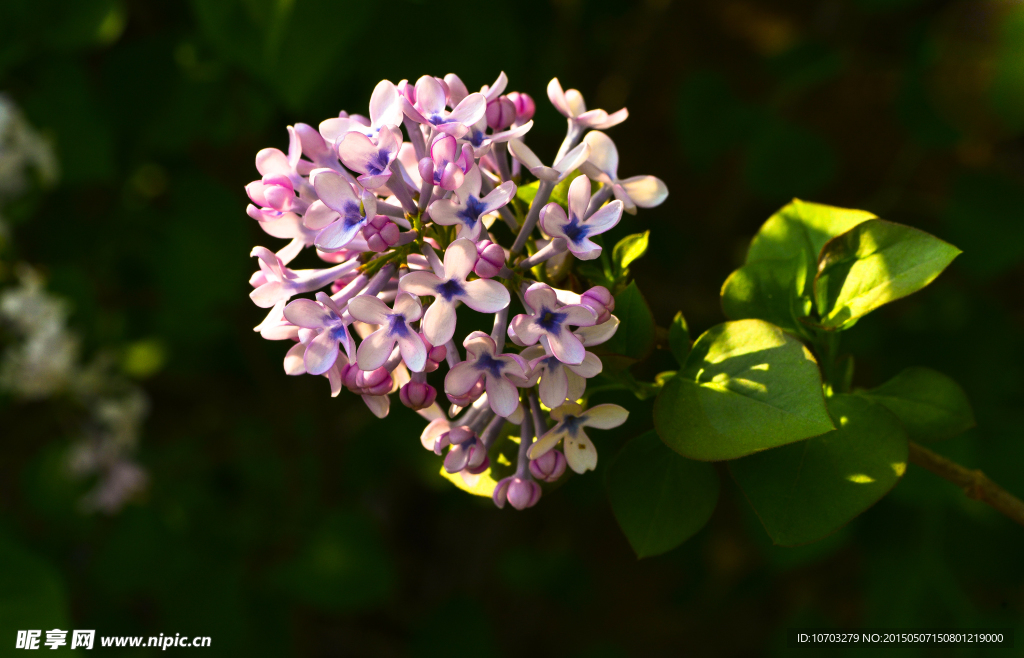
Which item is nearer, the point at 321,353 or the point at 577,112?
the point at 321,353

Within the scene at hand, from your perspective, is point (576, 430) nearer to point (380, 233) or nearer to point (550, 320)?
point (550, 320)

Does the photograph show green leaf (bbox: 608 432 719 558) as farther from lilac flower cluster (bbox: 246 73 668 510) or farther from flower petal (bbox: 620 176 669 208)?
flower petal (bbox: 620 176 669 208)

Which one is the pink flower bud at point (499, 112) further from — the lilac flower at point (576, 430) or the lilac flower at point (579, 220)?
the lilac flower at point (576, 430)

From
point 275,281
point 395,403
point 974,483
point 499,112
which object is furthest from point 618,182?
point 395,403

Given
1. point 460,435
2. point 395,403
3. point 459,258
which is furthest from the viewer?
point 395,403

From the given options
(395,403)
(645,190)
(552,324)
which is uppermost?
(395,403)

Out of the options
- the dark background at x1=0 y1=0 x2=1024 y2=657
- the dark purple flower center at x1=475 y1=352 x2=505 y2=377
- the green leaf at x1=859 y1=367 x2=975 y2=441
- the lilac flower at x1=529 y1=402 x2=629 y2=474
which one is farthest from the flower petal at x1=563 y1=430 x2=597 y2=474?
the dark background at x1=0 y1=0 x2=1024 y2=657
